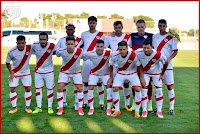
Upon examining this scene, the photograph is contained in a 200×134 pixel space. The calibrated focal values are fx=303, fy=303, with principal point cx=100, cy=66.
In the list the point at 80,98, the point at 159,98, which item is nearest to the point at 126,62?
the point at 159,98

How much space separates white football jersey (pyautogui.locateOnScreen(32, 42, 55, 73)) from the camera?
6.53 metres

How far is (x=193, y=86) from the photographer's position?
1041 centimetres

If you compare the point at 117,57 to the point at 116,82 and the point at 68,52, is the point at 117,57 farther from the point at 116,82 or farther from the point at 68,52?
the point at 68,52

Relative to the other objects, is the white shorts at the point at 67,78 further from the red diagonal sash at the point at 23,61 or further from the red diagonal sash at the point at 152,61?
the red diagonal sash at the point at 152,61

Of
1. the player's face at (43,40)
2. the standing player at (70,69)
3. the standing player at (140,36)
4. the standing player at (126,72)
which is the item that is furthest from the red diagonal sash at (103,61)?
the player's face at (43,40)

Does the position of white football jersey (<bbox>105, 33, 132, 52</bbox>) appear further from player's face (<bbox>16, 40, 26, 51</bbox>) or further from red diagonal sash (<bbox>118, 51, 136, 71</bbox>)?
player's face (<bbox>16, 40, 26, 51</bbox>)

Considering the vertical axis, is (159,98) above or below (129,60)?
below

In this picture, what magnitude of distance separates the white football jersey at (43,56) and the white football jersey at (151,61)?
1.90 m

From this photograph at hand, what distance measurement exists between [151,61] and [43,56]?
230 centimetres

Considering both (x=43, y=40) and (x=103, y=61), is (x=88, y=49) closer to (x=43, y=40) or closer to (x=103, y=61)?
(x=103, y=61)

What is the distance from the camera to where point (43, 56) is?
654cm

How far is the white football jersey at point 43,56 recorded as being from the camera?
653 cm

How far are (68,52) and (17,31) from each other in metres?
45.9

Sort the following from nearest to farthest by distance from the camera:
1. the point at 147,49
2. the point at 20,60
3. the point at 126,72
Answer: the point at 147,49 → the point at 126,72 → the point at 20,60
